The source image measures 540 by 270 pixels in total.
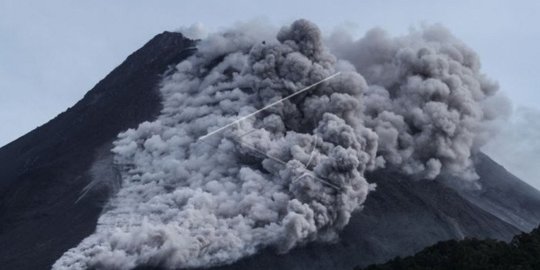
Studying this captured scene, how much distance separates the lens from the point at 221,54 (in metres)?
110

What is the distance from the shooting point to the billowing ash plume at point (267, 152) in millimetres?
73625

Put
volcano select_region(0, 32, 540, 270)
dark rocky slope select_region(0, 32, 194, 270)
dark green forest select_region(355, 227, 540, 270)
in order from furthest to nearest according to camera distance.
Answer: dark rocky slope select_region(0, 32, 194, 270) → volcano select_region(0, 32, 540, 270) → dark green forest select_region(355, 227, 540, 270)

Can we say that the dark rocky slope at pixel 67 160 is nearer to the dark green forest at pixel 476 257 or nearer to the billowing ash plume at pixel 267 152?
the billowing ash plume at pixel 267 152

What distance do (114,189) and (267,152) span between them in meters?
16.2

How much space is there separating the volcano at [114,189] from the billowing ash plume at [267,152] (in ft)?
5.46

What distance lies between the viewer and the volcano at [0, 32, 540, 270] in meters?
75.4

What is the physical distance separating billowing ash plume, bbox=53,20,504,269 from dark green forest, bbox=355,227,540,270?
1189cm

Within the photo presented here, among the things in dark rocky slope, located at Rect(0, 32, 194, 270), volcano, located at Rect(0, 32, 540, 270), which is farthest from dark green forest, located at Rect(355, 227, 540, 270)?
dark rocky slope, located at Rect(0, 32, 194, 270)

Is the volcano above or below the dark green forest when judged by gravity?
above

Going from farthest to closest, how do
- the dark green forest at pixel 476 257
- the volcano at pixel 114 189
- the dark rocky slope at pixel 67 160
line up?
1. the dark rocky slope at pixel 67 160
2. the volcano at pixel 114 189
3. the dark green forest at pixel 476 257

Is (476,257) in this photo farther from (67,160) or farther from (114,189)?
(67,160)

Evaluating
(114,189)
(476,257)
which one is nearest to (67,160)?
(114,189)

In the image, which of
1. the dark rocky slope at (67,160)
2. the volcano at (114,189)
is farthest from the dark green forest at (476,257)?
the dark rocky slope at (67,160)

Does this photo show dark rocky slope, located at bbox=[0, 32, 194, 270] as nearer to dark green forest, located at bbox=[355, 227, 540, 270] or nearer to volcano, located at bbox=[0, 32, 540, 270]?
volcano, located at bbox=[0, 32, 540, 270]
